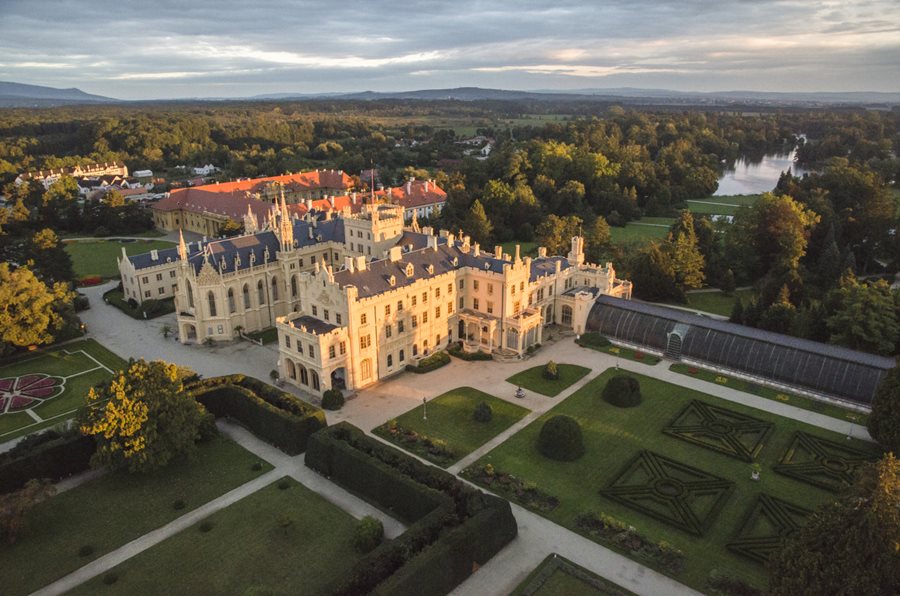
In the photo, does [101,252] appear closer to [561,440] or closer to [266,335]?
[266,335]

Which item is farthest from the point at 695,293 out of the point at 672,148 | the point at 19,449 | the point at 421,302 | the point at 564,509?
the point at 672,148

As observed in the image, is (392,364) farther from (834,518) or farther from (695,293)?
(695,293)

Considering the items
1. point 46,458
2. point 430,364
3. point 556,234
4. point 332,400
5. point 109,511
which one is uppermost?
point 556,234

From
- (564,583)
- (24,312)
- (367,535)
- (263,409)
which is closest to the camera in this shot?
(564,583)

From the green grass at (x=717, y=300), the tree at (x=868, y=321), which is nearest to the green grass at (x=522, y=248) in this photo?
the green grass at (x=717, y=300)

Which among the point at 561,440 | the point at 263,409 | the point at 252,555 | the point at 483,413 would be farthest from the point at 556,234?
the point at 252,555

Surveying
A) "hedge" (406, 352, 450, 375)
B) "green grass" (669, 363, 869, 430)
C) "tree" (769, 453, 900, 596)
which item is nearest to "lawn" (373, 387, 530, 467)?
"hedge" (406, 352, 450, 375)
